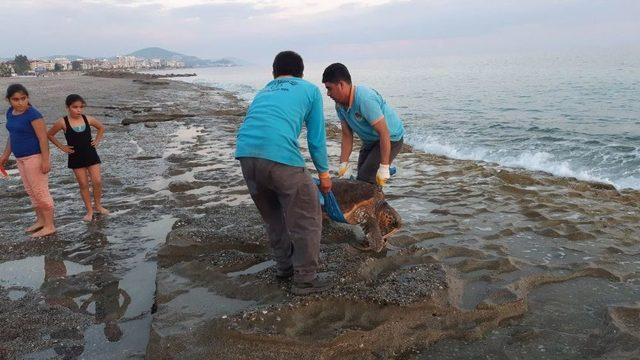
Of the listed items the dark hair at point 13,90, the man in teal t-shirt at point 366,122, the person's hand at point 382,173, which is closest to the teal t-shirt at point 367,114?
the man in teal t-shirt at point 366,122

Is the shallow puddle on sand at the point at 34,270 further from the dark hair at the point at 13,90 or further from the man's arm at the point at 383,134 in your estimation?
the man's arm at the point at 383,134

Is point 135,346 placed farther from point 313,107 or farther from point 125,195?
point 125,195

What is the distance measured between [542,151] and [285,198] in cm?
944

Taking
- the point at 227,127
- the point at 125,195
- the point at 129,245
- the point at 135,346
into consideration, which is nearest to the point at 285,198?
the point at 135,346

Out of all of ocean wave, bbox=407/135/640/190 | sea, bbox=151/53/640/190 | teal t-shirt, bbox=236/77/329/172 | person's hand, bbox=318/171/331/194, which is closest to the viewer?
teal t-shirt, bbox=236/77/329/172

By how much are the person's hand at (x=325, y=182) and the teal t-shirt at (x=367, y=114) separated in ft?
3.17

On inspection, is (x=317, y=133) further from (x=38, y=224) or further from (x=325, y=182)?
(x=38, y=224)

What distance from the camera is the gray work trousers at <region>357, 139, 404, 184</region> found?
198 inches

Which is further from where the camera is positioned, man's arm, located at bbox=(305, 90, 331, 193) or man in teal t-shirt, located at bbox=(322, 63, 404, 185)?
man in teal t-shirt, located at bbox=(322, 63, 404, 185)

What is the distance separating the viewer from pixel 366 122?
15.5ft

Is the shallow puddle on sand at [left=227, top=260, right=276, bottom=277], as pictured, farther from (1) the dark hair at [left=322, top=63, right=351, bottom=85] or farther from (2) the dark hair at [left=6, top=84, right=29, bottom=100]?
(2) the dark hair at [left=6, top=84, right=29, bottom=100]

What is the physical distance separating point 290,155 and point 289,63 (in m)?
0.79

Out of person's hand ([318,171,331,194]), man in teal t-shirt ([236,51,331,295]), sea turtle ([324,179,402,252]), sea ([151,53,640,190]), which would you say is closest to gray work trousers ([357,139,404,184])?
sea turtle ([324,179,402,252])

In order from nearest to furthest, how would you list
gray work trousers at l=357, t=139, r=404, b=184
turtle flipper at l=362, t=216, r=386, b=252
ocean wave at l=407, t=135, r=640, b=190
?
1. turtle flipper at l=362, t=216, r=386, b=252
2. gray work trousers at l=357, t=139, r=404, b=184
3. ocean wave at l=407, t=135, r=640, b=190
